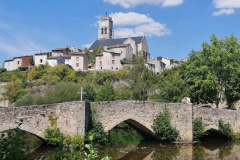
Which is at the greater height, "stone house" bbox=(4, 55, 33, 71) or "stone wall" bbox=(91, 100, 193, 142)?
"stone house" bbox=(4, 55, 33, 71)

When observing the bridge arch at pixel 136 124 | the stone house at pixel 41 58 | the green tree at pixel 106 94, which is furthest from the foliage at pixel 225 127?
the stone house at pixel 41 58

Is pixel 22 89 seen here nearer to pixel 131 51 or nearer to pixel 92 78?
pixel 92 78

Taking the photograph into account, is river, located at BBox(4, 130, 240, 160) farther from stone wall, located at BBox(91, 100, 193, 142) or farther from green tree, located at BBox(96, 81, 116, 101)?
green tree, located at BBox(96, 81, 116, 101)

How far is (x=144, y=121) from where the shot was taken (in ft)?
55.8

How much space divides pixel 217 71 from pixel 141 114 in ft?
40.1

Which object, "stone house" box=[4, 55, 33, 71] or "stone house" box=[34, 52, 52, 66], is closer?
"stone house" box=[34, 52, 52, 66]

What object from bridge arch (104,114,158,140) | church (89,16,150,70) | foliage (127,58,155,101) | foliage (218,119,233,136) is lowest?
foliage (218,119,233,136)

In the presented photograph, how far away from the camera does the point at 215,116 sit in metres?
20.1

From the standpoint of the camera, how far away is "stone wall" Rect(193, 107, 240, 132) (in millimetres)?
19375

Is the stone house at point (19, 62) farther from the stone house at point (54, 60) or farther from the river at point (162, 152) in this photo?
the river at point (162, 152)

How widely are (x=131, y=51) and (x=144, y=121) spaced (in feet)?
181

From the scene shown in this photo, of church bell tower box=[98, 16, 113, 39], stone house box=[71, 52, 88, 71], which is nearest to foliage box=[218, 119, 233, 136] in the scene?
stone house box=[71, 52, 88, 71]

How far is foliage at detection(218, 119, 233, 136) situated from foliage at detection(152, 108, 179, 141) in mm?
4535

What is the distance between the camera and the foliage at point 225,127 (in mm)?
20281
